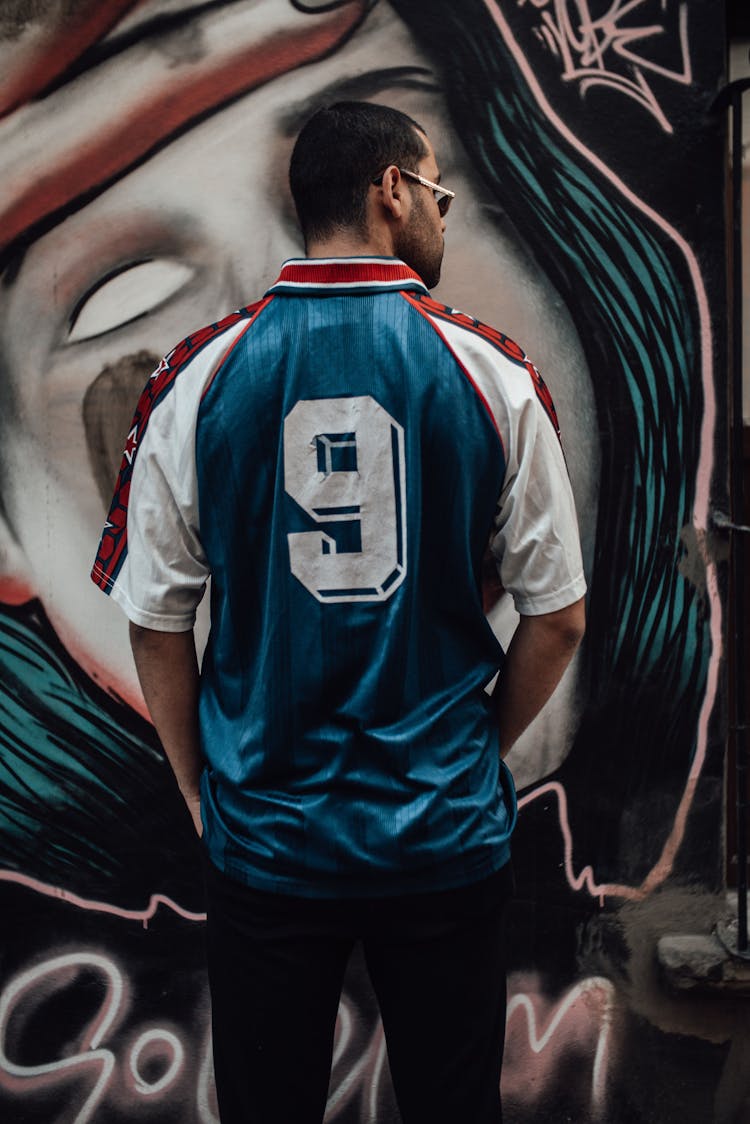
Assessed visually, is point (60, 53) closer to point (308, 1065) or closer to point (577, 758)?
point (577, 758)

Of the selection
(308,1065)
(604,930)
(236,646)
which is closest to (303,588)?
Result: (236,646)

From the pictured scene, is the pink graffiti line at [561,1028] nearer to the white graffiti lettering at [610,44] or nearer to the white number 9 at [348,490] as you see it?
the white number 9 at [348,490]

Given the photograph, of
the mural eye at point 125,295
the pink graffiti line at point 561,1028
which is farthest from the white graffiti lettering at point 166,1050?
the mural eye at point 125,295

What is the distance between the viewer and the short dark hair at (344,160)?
4.97ft

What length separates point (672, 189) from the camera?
246cm

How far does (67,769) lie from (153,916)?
0.42 meters

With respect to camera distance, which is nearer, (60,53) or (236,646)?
(236,646)

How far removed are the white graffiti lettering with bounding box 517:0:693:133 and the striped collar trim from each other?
1276 millimetres

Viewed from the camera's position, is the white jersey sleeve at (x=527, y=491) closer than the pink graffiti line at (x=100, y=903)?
Yes

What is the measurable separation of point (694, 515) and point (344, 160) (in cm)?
137

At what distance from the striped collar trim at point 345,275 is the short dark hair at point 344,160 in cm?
7

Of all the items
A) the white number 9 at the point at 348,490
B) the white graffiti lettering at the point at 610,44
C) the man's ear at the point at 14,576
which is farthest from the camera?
the man's ear at the point at 14,576

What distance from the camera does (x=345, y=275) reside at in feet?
4.82

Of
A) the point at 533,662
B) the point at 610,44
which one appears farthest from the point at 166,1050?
the point at 610,44
